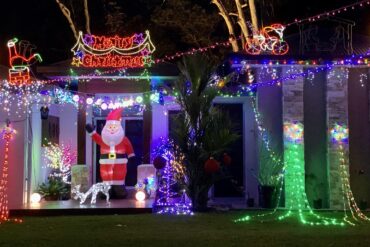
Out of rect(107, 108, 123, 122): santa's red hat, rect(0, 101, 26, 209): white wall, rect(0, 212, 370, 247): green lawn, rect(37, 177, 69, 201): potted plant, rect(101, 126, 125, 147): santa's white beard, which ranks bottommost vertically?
rect(0, 212, 370, 247): green lawn

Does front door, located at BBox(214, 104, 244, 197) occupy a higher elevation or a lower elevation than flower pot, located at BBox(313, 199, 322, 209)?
higher

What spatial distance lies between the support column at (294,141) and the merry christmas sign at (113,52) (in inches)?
139

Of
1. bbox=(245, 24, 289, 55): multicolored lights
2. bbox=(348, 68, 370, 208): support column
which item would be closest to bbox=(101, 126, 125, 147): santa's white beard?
bbox=(245, 24, 289, 55): multicolored lights

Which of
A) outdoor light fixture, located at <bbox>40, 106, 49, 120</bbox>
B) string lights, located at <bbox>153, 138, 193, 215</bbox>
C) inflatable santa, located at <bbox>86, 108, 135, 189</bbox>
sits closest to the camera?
string lights, located at <bbox>153, 138, 193, 215</bbox>

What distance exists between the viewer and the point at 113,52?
46.2 ft

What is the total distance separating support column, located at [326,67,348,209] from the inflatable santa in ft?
16.3

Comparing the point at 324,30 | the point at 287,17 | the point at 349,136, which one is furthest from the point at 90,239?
the point at 287,17

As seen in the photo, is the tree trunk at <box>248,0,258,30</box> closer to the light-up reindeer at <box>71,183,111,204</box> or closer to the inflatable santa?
the inflatable santa

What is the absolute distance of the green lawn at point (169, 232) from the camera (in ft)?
29.5

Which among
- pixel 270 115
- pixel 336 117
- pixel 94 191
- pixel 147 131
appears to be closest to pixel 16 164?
pixel 94 191

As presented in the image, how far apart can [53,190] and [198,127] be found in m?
4.19

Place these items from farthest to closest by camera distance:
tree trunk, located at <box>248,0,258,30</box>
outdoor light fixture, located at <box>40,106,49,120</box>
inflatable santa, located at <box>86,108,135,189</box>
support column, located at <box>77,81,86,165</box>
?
tree trunk, located at <box>248,0,258,30</box>
support column, located at <box>77,81,86,165</box>
inflatable santa, located at <box>86,108,135,189</box>
outdoor light fixture, located at <box>40,106,49,120</box>

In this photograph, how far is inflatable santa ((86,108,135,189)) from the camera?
14.1 meters

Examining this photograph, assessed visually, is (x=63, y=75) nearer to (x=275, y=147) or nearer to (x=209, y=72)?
(x=209, y=72)
